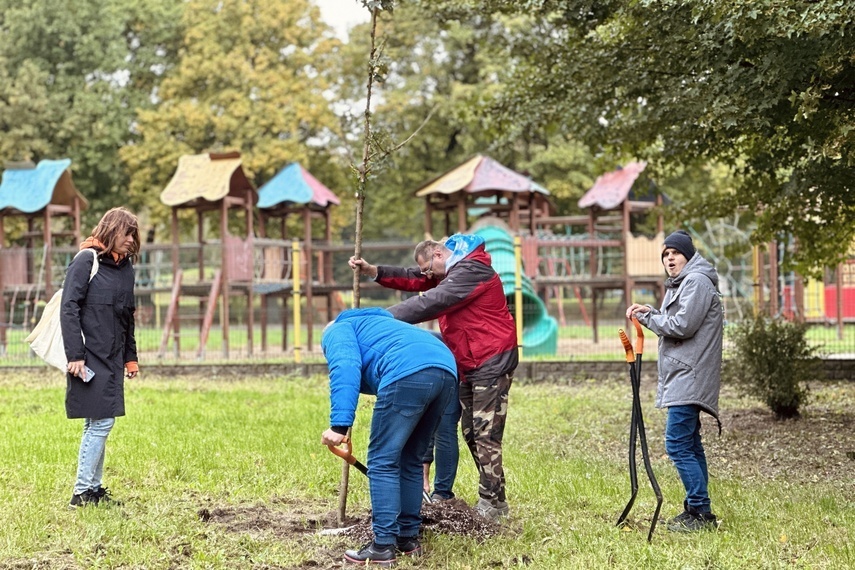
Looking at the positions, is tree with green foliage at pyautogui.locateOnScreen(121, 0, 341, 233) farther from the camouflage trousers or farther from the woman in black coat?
the camouflage trousers

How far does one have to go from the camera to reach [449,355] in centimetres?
511

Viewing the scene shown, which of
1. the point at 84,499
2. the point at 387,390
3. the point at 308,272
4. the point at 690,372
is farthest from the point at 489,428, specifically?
the point at 308,272

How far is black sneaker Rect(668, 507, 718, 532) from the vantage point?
5.63 meters

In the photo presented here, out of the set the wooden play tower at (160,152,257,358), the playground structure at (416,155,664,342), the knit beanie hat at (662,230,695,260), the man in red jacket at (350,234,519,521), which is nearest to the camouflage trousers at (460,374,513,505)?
the man in red jacket at (350,234,519,521)

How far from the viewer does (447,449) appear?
6.09 m

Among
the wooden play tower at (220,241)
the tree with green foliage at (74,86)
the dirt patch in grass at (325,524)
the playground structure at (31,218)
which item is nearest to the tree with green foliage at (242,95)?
the tree with green foliage at (74,86)

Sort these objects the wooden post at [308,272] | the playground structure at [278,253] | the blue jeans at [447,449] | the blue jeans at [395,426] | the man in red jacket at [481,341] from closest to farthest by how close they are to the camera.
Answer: the blue jeans at [395,426]
the man in red jacket at [481,341]
the blue jeans at [447,449]
the playground structure at [278,253]
the wooden post at [308,272]

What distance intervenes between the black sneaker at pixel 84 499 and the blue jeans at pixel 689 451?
3.51m

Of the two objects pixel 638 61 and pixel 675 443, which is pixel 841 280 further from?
pixel 675 443

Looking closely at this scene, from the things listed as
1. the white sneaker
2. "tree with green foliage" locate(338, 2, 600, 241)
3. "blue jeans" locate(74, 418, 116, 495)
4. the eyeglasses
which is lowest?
the white sneaker

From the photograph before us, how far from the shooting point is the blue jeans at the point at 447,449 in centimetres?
607

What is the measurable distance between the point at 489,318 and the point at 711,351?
50.6 inches

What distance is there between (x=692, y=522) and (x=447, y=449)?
149cm

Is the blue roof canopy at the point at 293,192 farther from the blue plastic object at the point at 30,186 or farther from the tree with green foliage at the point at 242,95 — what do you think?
the tree with green foliage at the point at 242,95
